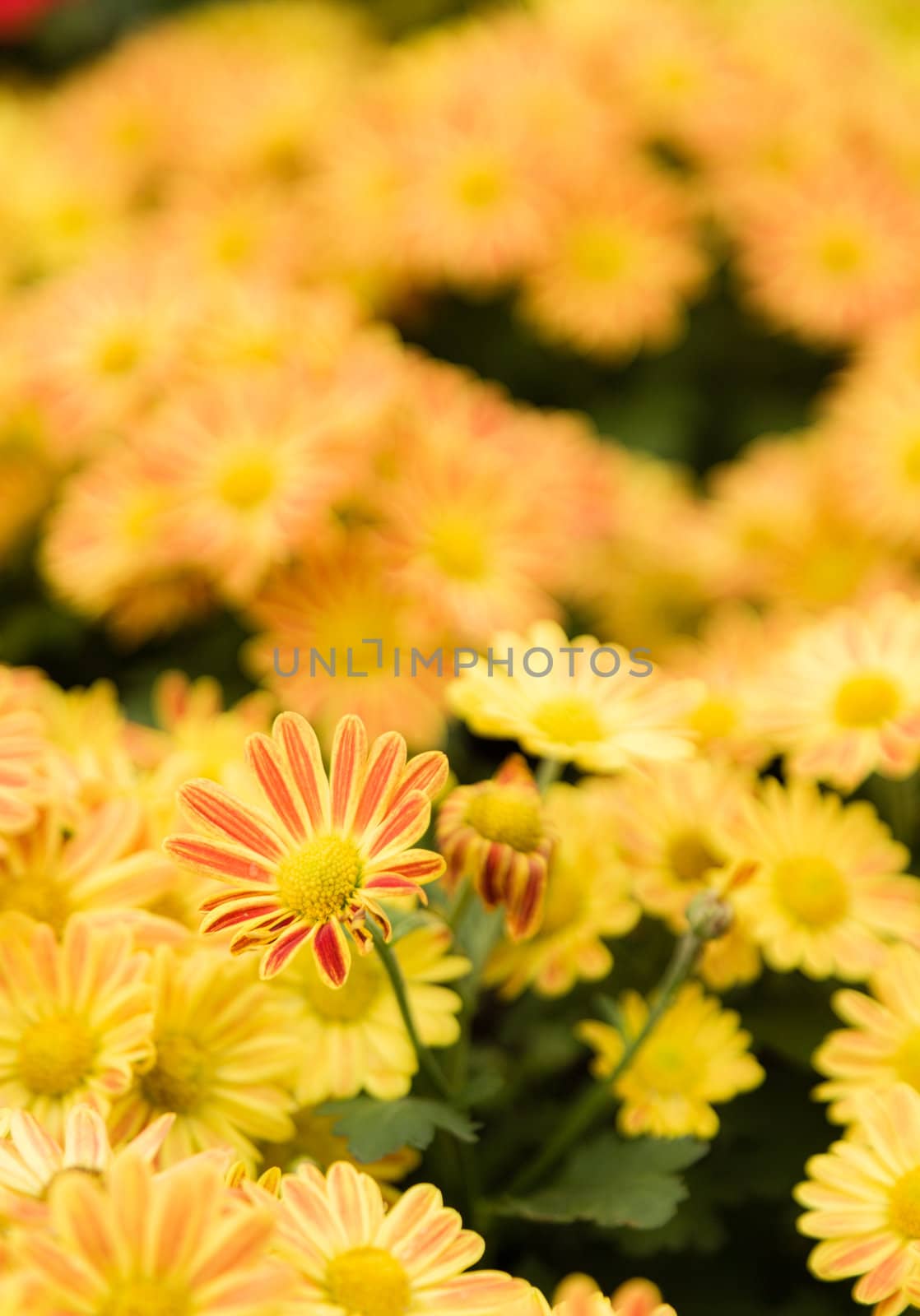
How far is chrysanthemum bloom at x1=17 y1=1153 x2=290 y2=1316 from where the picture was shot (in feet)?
1.59

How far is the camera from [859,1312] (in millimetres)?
→ 903

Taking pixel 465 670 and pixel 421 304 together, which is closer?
pixel 465 670

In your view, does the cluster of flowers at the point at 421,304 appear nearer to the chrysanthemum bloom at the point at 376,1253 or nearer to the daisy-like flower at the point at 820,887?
the daisy-like flower at the point at 820,887

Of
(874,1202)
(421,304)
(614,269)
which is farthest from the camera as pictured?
(421,304)

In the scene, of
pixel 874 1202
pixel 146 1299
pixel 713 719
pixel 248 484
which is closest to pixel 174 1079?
pixel 146 1299

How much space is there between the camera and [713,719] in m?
1.04

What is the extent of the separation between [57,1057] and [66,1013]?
0.03 meters

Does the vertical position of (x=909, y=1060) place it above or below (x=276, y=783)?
below

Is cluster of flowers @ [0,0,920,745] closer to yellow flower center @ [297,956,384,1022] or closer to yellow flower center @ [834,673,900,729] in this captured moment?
yellow flower center @ [834,673,900,729]

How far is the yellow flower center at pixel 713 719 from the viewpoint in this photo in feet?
3.39

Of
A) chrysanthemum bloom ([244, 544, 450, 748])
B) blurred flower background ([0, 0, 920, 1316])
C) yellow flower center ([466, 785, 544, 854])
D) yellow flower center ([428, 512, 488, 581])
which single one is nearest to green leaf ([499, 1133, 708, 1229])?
blurred flower background ([0, 0, 920, 1316])

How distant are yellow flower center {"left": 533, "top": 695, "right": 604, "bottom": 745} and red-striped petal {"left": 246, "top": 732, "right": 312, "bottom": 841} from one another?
0.19 metres

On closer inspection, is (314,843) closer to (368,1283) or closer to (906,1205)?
(368,1283)

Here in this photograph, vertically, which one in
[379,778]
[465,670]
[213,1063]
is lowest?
[213,1063]
